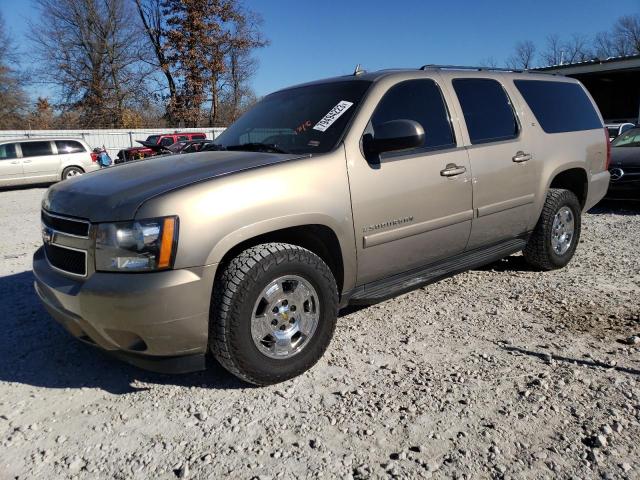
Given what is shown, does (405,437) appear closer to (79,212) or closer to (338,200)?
(338,200)

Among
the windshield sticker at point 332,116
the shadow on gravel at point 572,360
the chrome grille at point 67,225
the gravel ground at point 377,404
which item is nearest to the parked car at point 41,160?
the gravel ground at point 377,404

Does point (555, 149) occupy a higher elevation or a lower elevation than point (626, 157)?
higher

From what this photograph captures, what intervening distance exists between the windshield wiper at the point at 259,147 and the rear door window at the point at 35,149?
49.8 ft

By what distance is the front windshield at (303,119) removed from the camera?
11.3 feet

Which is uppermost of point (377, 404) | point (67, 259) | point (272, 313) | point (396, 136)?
point (396, 136)

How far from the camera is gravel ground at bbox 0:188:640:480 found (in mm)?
2339

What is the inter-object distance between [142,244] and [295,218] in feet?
2.80

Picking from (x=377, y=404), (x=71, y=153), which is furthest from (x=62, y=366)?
(x=71, y=153)

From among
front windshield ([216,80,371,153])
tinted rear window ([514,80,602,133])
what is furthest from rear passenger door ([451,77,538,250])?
front windshield ([216,80,371,153])

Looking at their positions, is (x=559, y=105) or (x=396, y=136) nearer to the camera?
(x=396, y=136)

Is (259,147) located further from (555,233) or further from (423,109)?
(555,233)

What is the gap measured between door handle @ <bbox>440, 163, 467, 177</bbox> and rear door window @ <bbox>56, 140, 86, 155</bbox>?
16180mm

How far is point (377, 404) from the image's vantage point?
280 centimetres

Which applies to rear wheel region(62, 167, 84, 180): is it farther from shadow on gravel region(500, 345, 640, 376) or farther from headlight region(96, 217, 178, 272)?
shadow on gravel region(500, 345, 640, 376)
